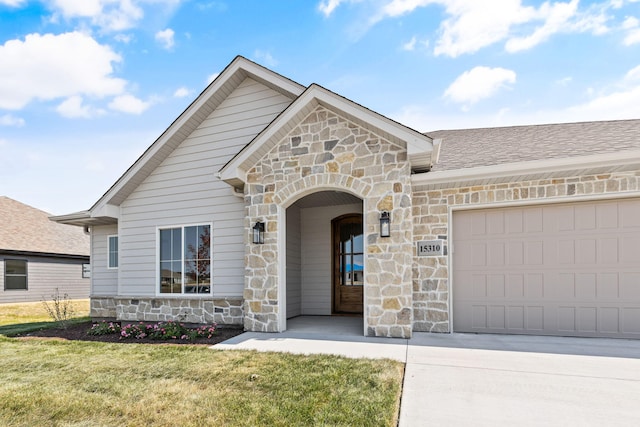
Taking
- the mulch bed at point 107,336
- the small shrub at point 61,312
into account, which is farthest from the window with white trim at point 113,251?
the mulch bed at point 107,336

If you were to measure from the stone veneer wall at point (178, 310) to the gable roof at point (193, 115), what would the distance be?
2503 millimetres

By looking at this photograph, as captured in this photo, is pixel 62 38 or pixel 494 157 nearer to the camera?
pixel 494 157

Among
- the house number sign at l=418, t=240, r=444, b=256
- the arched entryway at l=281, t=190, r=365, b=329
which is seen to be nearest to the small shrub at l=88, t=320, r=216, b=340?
the arched entryway at l=281, t=190, r=365, b=329

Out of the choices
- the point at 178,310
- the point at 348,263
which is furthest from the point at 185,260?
the point at 348,263

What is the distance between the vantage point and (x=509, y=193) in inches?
249

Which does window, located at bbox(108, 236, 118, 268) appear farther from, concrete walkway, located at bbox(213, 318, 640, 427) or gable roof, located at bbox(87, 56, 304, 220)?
concrete walkway, located at bbox(213, 318, 640, 427)

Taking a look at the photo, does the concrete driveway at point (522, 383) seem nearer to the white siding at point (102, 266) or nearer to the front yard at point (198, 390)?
the front yard at point (198, 390)

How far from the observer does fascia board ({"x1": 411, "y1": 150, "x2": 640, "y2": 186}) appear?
5477mm

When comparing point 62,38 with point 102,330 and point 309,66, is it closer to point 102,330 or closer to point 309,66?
point 309,66

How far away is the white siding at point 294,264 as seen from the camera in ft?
28.9

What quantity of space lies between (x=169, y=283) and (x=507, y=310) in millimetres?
7377

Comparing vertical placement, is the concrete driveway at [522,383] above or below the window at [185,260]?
below

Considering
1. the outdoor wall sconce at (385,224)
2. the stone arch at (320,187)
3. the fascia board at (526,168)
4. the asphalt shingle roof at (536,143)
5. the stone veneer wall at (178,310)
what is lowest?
the stone veneer wall at (178,310)

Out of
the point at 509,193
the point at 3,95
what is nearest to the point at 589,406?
the point at 509,193
